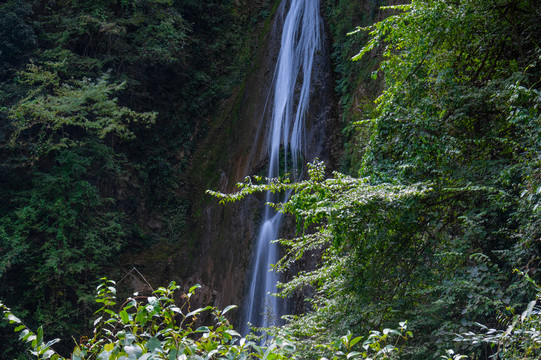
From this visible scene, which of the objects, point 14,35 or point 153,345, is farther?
point 14,35

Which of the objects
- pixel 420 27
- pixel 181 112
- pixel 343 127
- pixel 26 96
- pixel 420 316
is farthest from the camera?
pixel 181 112

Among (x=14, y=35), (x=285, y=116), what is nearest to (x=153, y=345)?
(x=285, y=116)

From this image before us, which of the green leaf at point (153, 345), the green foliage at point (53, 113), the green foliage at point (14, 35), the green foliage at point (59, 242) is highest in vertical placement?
the green foliage at point (14, 35)

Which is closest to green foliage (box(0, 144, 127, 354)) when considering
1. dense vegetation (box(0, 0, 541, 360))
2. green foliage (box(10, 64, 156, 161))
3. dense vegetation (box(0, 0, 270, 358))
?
dense vegetation (box(0, 0, 270, 358))

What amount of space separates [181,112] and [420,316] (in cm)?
1240

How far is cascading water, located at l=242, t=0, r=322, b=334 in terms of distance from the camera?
8.30 meters

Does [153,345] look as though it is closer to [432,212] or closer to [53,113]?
[432,212]

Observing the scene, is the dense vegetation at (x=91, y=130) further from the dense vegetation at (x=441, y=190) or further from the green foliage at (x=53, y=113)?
the dense vegetation at (x=441, y=190)

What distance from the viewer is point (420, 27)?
3.54m

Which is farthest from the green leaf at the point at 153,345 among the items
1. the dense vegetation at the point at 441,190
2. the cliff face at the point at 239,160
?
the cliff face at the point at 239,160

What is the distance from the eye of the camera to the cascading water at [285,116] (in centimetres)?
830

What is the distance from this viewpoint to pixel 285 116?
944 centimetres

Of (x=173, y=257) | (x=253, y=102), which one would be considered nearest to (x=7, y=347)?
(x=173, y=257)

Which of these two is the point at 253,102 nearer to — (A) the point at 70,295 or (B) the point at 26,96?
(B) the point at 26,96
